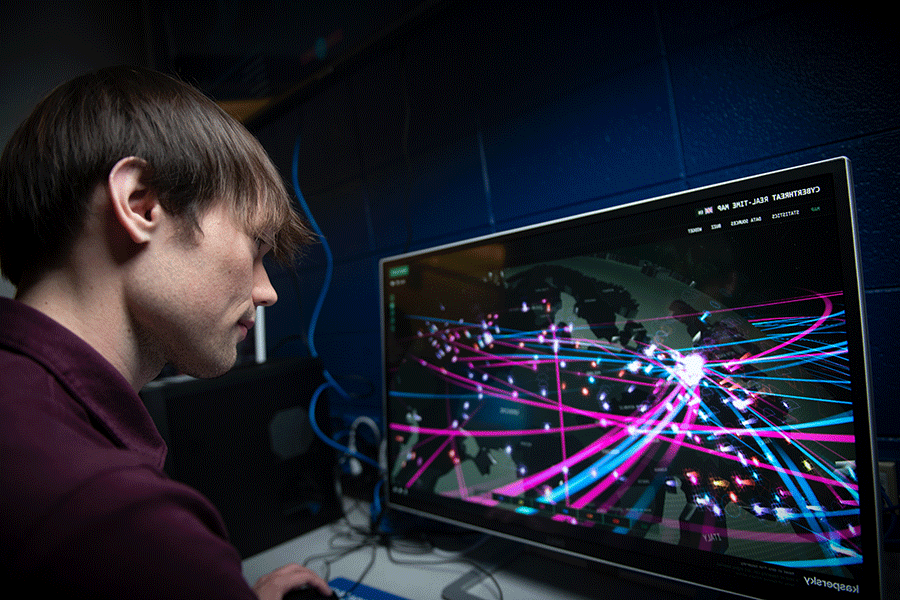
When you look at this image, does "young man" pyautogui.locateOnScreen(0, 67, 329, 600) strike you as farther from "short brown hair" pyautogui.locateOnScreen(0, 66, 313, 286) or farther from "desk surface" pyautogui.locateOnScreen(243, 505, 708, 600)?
"desk surface" pyautogui.locateOnScreen(243, 505, 708, 600)

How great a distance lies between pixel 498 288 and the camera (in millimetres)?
890

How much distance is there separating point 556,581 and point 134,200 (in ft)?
3.06

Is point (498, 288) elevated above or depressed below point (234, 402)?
above

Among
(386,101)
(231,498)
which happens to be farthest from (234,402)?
(386,101)

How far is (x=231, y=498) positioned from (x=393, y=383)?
502 mm

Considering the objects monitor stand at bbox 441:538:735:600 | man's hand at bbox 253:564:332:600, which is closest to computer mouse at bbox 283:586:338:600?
man's hand at bbox 253:564:332:600

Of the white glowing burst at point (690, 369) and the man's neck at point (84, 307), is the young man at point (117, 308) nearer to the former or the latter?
the man's neck at point (84, 307)

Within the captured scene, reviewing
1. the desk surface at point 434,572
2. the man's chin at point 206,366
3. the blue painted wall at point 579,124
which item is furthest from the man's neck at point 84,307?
the blue painted wall at point 579,124

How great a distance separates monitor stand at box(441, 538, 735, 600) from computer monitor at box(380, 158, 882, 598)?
0.10m

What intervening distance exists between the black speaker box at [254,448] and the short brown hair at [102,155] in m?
0.52

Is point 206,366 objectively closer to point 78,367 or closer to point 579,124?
point 78,367

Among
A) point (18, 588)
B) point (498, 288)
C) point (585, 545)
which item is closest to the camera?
point (18, 588)

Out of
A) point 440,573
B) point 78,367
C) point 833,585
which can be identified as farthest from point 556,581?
point 78,367

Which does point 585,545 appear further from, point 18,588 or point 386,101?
point 386,101
